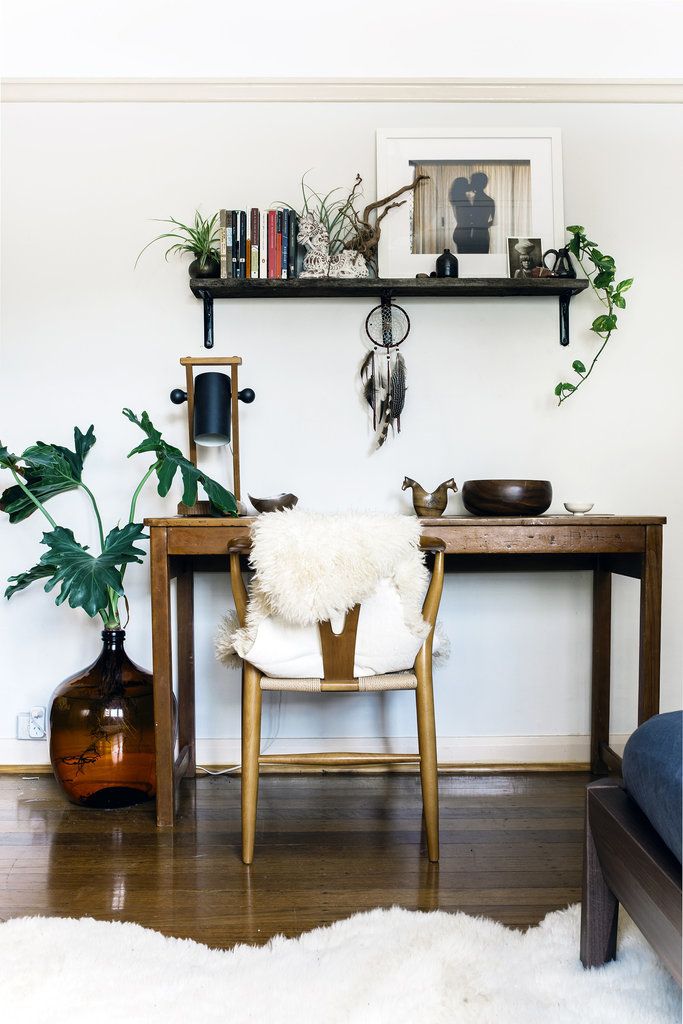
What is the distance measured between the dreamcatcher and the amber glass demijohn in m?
1.10

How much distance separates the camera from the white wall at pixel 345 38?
7.87 feet

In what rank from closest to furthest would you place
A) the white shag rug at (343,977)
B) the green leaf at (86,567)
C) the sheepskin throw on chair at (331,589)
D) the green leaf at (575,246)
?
the white shag rug at (343,977), the sheepskin throw on chair at (331,589), the green leaf at (86,567), the green leaf at (575,246)

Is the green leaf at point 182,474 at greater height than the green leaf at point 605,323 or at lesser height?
lesser

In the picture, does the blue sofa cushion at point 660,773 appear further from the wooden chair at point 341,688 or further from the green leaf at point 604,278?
the green leaf at point 604,278

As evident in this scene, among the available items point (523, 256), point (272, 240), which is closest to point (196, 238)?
point (272, 240)

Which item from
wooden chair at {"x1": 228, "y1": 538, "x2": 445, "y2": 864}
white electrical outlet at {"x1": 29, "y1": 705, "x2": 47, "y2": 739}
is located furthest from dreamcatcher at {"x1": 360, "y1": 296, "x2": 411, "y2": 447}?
white electrical outlet at {"x1": 29, "y1": 705, "x2": 47, "y2": 739}

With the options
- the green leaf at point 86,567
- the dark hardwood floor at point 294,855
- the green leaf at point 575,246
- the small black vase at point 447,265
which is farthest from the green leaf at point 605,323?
the green leaf at point 86,567

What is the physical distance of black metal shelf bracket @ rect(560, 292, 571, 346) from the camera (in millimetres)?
2537

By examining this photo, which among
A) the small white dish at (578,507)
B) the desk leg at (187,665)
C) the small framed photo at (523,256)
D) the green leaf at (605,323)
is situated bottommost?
the desk leg at (187,665)

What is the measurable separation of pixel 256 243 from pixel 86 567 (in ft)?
3.82

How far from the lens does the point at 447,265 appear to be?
8.02 feet

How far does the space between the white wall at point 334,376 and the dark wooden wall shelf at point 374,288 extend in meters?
0.06

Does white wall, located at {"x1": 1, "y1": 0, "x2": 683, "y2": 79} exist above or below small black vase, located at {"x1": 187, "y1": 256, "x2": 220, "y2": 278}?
above

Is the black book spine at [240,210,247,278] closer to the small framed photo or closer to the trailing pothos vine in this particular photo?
the small framed photo
